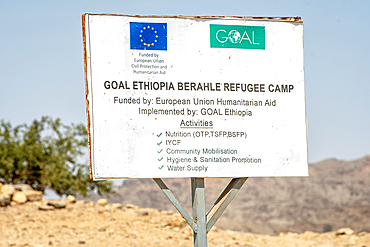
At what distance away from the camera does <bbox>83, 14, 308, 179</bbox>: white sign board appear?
5.70 meters

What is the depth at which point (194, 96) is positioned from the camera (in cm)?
592

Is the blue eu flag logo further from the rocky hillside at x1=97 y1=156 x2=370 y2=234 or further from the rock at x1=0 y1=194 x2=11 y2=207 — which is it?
the rocky hillside at x1=97 y1=156 x2=370 y2=234

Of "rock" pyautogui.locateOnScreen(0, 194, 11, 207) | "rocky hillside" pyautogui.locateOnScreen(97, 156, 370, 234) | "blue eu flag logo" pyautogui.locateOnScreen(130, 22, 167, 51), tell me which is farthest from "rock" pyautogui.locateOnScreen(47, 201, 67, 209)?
"rocky hillside" pyautogui.locateOnScreen(97, 156, 370, 234)

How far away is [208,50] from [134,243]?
18.9ft

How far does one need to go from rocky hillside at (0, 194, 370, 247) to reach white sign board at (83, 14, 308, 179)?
5.05m

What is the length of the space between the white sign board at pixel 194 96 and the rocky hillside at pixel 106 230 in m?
5.05

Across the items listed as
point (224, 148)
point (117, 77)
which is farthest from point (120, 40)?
point (224, 148)

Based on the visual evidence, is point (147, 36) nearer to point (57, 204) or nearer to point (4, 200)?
point (57, 204)

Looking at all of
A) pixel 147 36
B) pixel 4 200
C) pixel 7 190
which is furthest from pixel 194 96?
pixel 7 190

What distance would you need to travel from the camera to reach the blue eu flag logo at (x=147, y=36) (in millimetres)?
5898

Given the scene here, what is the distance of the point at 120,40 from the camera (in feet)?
19.2

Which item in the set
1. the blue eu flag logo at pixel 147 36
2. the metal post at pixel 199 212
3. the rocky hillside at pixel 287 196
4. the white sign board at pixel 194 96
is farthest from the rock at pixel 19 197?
the rocky hillside at pixel 287 196

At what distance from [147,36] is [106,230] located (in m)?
6.74

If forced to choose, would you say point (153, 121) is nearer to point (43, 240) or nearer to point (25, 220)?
point (43, 240)
